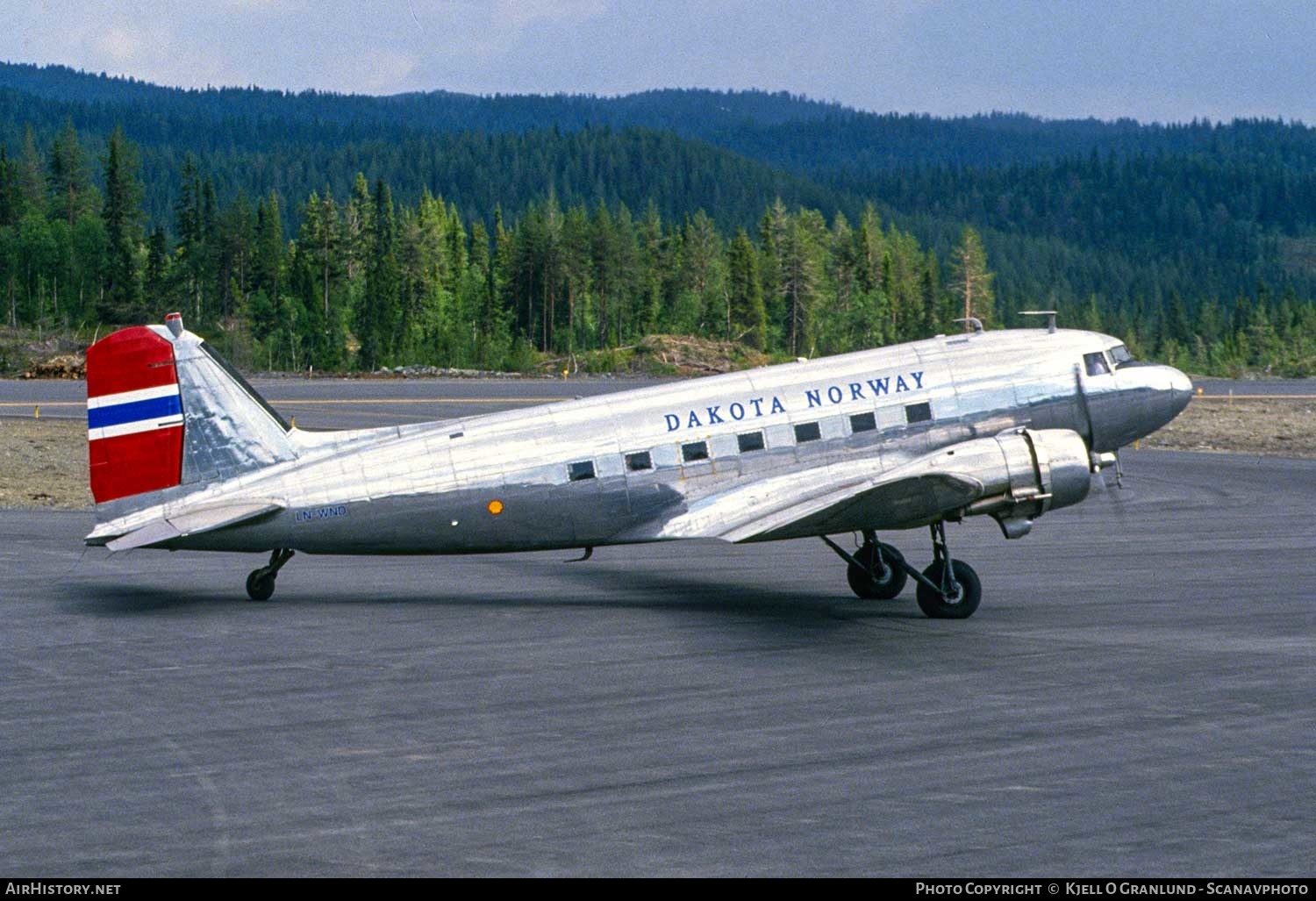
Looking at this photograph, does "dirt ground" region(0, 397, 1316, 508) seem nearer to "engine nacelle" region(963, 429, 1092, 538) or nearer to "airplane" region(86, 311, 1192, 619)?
"airplane" region(86, 311, 1192, 619)

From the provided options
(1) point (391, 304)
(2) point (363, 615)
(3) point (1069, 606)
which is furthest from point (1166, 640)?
(1) point (391, 304)

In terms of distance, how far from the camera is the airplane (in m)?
23.0

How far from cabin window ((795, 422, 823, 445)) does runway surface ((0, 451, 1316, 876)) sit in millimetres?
2781

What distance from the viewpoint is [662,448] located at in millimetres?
23750

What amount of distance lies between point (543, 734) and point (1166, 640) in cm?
986

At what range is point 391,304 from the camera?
562 feet

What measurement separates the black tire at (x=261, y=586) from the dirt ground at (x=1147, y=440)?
52.3ft

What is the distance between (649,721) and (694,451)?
8.34 meters

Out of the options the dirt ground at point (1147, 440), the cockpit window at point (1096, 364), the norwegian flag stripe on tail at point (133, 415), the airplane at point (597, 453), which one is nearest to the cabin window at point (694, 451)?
the airplane at point (597, 453)

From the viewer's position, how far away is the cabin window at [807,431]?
24.0 m

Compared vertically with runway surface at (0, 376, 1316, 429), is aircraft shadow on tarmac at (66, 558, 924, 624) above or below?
below

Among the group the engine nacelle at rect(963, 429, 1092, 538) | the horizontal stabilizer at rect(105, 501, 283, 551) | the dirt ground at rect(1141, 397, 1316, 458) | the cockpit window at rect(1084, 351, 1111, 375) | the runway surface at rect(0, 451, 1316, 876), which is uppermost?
the cockpit window at rect(1084, 351, 1111, 375)

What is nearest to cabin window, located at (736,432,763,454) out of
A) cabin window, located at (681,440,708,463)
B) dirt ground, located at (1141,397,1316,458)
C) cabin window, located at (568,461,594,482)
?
cabin window, located at (681,440,708,463)
